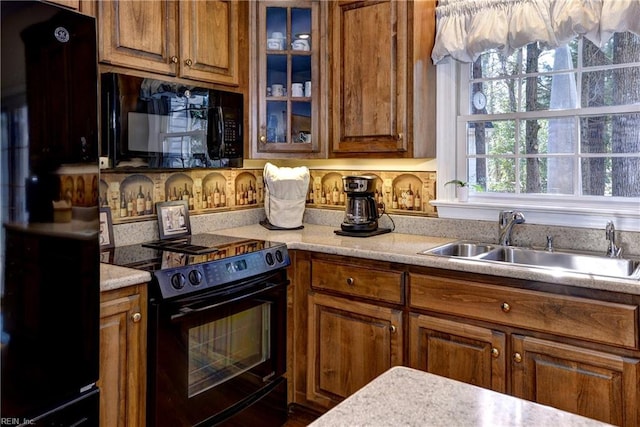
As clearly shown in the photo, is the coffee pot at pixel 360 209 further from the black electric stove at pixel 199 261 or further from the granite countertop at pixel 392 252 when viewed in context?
the black electric stove at pixel 199 261

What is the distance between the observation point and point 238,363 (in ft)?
7.27

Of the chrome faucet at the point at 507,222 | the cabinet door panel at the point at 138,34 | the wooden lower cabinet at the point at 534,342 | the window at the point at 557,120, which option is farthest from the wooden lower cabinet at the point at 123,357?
the window at the point at 557,120

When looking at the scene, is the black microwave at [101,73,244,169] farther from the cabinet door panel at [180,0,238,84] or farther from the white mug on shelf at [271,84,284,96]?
the white mug on shelf at [271,84,284,96]

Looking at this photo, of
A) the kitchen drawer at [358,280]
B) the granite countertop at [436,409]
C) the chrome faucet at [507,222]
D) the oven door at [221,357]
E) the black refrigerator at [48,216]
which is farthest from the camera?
the chrome faucet at [507,222]

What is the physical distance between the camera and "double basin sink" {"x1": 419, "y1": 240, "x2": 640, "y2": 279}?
6.79 feet

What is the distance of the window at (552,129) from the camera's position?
2.25 metres

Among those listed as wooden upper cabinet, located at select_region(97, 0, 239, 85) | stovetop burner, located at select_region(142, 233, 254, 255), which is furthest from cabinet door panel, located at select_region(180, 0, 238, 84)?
stovetop burner, located at select_region(142, 233, 254, 255)

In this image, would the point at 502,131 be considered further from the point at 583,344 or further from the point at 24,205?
the point at 24,205

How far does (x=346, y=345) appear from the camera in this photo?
2.38 m

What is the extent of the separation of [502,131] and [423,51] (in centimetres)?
58

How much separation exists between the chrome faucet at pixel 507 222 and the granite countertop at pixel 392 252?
286 millimetres

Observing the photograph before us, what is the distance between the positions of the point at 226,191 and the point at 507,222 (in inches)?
62.5

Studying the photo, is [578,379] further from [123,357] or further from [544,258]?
[123,357]

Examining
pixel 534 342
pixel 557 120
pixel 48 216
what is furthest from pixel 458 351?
pixel 48 216
